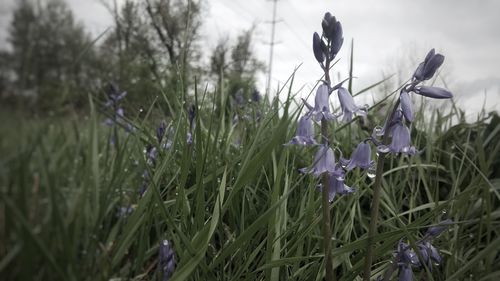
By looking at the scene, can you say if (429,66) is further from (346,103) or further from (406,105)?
(346,103)

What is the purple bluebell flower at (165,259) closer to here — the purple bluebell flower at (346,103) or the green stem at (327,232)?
the green stem at (327,232)

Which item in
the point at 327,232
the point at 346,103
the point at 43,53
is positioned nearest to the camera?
the point at 43,53

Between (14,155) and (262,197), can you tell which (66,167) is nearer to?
(14,155)

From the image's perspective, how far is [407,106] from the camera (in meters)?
1.09

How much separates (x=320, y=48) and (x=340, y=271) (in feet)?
3.18

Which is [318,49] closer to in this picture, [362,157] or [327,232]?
[362,157]

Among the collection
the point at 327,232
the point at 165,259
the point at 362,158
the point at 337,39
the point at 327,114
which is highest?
the point at 337,39

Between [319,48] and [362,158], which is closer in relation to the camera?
[319,48]

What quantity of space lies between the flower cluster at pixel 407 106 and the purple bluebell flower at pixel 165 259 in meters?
0.70

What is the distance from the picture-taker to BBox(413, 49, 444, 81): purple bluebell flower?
1074mm

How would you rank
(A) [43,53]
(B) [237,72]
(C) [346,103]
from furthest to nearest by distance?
(B) [237,72] → (C) [346,103] → (A) [43,53]

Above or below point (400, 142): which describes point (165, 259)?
below

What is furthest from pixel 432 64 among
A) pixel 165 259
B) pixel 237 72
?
pixel 237 72

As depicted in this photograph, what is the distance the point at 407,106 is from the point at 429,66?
13cm
